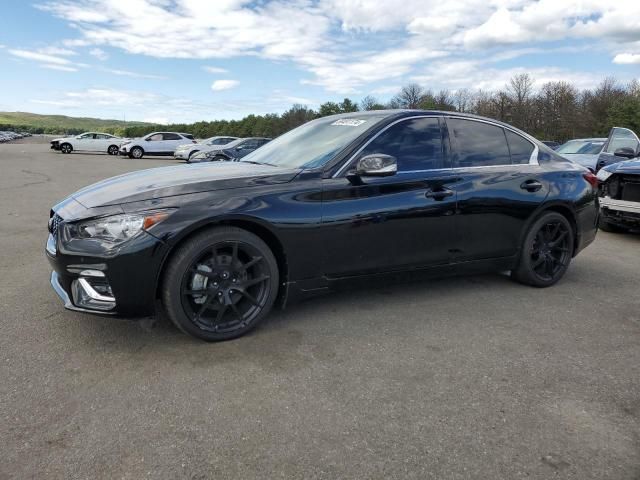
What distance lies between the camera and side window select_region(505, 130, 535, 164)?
461 cm

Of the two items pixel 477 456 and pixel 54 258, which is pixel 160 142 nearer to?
pixel 54 258

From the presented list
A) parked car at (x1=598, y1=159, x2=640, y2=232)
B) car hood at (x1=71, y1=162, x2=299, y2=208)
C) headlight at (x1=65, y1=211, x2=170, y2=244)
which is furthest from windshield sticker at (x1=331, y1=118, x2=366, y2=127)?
parked car at (x1=598, y1=159, x2=640, y2=232)

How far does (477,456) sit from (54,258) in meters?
2.74

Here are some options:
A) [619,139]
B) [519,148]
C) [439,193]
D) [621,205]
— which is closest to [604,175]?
[621,205]

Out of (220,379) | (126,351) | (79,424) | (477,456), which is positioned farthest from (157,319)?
(477,456)

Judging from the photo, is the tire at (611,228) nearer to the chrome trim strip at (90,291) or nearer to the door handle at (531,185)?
the door handle at (531,185)

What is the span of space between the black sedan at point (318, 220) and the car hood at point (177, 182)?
0.01m

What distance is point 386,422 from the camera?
2486 mm

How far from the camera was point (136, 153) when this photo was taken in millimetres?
29031

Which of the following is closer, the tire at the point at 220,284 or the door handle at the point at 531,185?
the tire at the point at 220,284

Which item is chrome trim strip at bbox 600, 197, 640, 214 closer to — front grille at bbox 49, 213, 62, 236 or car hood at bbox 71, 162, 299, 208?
car hood at bbox 71, 162, 299, 208

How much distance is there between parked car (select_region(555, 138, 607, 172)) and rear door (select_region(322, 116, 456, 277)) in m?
8.02

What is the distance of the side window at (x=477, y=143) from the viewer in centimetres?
429

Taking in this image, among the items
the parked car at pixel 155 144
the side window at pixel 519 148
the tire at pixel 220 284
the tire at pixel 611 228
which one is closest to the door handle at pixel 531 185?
the side window at pixel 519 148
